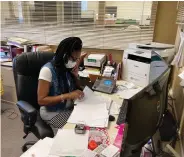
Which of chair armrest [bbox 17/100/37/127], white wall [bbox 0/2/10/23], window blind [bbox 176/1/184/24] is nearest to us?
chair armrest [bbox 17/100/37/127]

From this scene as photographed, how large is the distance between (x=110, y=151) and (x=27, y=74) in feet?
3.20

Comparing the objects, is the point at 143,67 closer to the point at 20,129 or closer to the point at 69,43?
the point at 69,43

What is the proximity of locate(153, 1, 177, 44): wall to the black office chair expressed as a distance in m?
1.33

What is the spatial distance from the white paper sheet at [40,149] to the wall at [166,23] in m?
1.79

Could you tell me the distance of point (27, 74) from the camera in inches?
61.4

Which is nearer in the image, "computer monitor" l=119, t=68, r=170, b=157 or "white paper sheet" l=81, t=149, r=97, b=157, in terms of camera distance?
"computer monitor" l=119, t=68, r=170, b=157

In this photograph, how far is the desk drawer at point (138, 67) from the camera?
6.09 feet

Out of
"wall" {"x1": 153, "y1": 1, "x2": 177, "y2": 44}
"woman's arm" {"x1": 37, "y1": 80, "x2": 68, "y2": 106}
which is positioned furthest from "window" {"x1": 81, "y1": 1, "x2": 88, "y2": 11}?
"woman's arm" {"x1": 37, "y1": 80, "x2": 68, "y2": 106}

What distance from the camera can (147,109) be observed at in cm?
90

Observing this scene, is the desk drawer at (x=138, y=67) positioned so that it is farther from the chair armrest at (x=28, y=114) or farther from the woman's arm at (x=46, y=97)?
the chair armrest at (x=28, y=114)

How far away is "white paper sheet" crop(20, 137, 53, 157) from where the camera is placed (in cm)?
93

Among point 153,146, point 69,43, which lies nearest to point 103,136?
point 153,146

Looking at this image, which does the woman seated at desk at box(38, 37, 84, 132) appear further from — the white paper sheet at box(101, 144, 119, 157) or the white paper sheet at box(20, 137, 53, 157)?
the white paper sheet at box(101, 144, 119, 157)

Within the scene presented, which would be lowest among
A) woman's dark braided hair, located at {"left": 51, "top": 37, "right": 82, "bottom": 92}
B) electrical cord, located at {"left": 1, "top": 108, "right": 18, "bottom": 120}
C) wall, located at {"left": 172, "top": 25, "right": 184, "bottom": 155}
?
electrical cord, located at {"left": 1, "top": 108, "right": 18, "bottom": 120}
